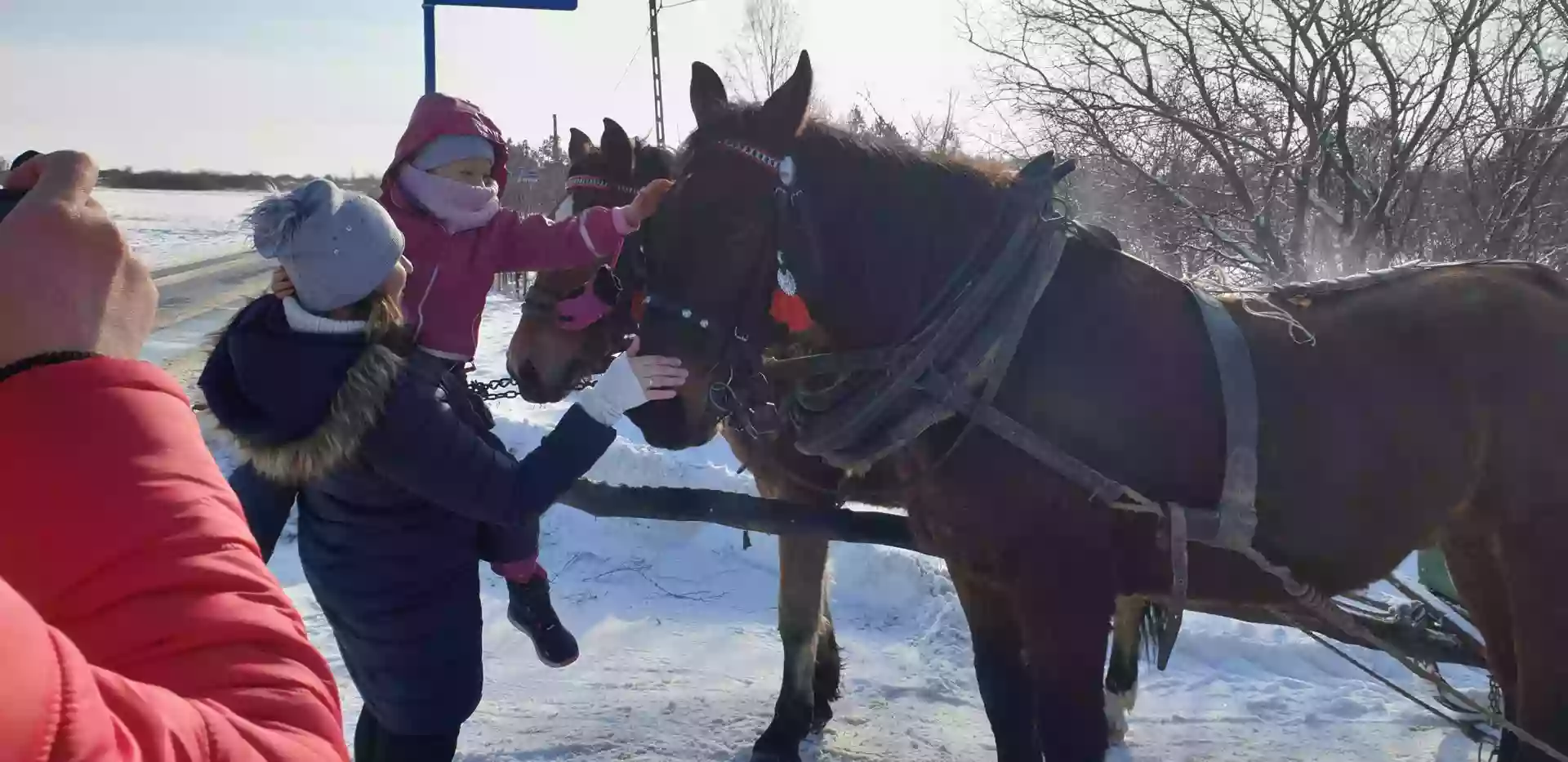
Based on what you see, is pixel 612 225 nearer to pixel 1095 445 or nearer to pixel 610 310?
pixel 610 310

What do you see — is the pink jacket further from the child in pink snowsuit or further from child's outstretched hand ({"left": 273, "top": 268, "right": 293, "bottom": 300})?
child's outstretched hand ({"left": 273, "top": 268, "right": 293, "bottom": 300})

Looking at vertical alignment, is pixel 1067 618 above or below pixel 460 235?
below

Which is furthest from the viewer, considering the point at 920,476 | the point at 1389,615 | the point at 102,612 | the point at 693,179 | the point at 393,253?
the point at 1389,615

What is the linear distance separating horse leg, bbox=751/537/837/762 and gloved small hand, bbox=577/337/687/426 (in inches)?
62.5

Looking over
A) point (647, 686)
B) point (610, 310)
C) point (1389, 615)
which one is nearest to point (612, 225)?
point (610, 310)

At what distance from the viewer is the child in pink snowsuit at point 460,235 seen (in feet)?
7.63

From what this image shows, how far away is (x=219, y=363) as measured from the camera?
1.65m

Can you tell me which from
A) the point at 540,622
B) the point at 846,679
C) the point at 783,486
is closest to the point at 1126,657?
the point at 846,679

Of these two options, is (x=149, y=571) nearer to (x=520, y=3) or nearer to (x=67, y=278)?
(x=67, y=278)

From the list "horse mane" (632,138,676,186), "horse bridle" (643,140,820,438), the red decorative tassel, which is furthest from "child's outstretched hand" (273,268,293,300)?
"horse mane" (632,138,676,186)

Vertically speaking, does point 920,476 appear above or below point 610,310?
below

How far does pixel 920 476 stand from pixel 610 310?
130 cm

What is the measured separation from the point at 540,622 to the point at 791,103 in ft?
4.61

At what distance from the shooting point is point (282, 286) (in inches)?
65.7
